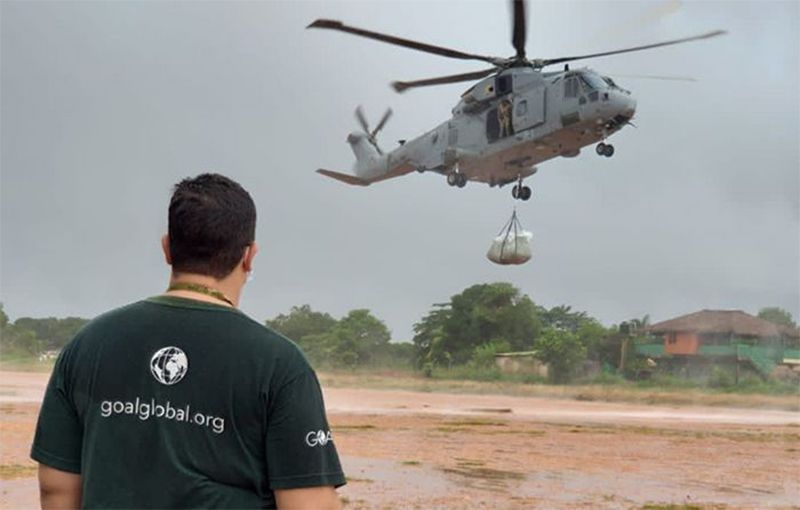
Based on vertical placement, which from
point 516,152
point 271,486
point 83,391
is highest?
point 516,152

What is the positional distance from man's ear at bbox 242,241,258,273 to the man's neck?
6 cm

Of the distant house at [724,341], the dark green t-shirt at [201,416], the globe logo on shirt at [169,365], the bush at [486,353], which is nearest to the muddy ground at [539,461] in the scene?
the dark green t-shirt at [201,416]

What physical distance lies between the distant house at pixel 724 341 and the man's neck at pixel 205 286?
65.8 meters

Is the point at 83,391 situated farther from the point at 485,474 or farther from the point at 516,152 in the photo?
the point at 516,152

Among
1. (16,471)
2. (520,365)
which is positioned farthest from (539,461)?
(520,365)

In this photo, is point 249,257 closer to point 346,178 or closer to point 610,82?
point 610,82

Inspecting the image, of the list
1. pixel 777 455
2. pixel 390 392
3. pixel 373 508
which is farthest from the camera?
pixel 390 392

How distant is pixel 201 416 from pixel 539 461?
18734mm

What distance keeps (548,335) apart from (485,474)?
54.5 metres

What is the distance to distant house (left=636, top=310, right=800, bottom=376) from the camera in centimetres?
6625

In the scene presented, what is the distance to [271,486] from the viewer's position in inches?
89.8

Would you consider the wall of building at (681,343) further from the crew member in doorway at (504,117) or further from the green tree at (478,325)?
the crew member in doorway at (504,117)

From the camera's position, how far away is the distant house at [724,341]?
66.2m

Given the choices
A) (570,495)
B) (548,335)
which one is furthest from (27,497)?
(548,335)
